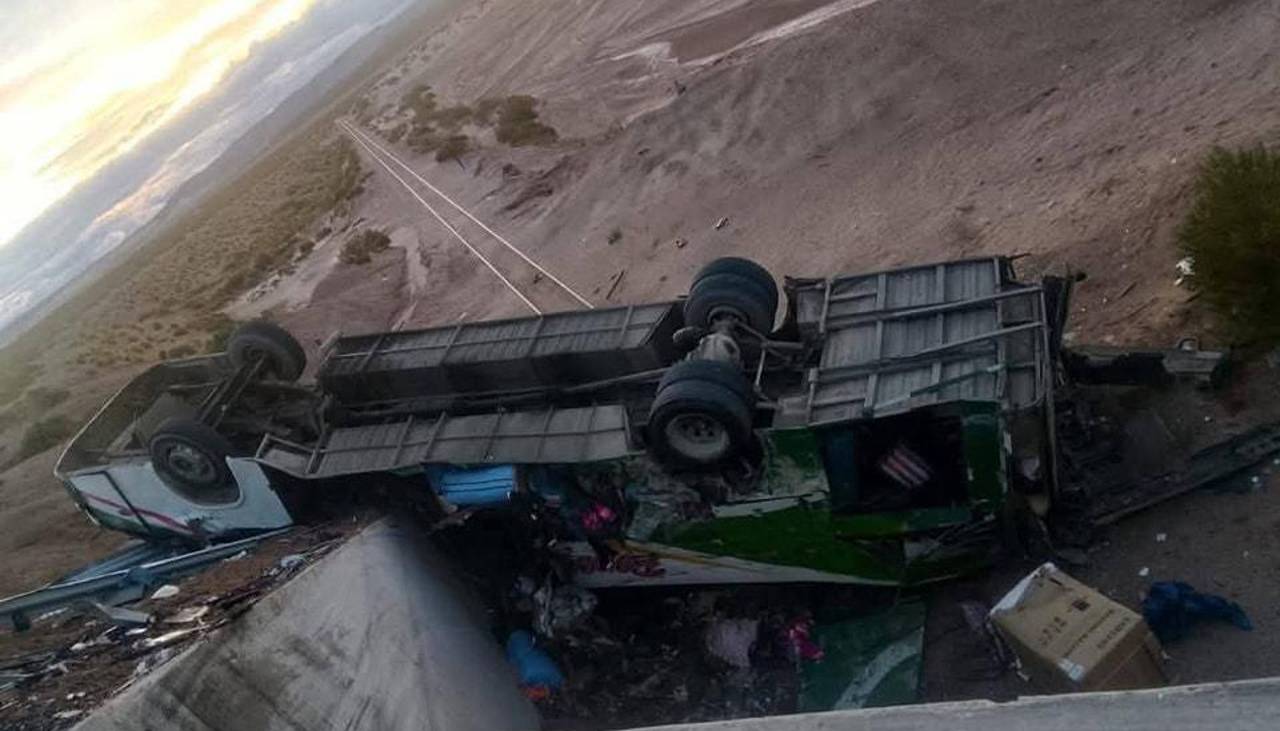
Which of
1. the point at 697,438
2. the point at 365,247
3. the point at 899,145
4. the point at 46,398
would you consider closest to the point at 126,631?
the point at 697,438

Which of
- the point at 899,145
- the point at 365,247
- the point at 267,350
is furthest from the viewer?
the point at 365,247

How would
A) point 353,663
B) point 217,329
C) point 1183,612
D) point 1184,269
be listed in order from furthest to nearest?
1. point 217,329
2. point 1184,269
3. point 353,663
4. point 1183,612

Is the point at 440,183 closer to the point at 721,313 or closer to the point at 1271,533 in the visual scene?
the point at 721,313

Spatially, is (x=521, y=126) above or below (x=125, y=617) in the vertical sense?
below

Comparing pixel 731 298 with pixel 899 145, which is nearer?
pixel 731 298

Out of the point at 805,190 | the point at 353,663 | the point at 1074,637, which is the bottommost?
the point at 805,190

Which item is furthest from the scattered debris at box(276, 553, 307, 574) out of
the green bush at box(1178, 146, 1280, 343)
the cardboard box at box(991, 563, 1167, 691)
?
the green bush at box(1178, 146, 1280, 343)

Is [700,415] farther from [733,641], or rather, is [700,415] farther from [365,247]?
[365,247]

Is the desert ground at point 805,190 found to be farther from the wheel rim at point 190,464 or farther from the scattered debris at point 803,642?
the wheel rim at point 190,464
